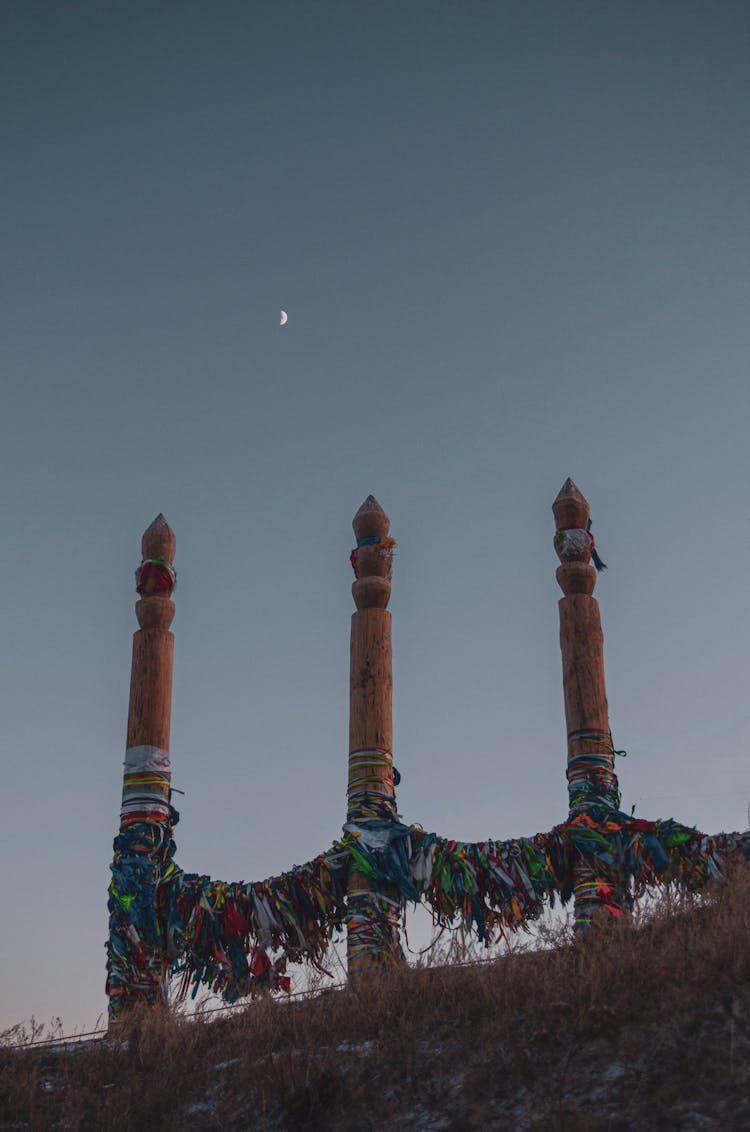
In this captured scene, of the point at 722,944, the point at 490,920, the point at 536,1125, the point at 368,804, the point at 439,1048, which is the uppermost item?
the point at 368,804

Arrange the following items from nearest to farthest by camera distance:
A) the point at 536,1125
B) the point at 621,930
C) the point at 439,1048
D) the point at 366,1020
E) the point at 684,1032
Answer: the point at 536,1125 < the point at 684,1032 < the point at 439,1048 < the point at 366,1020 < the point at 621,930

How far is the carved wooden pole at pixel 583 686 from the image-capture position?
10.2 meters

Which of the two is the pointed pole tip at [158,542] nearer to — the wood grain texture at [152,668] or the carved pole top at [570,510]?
the wood grain texture at [152,668]

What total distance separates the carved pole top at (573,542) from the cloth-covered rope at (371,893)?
223 cm

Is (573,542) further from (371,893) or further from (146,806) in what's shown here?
(146,806)

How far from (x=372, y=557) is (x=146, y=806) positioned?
10.3ft

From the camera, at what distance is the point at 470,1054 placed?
6.54m

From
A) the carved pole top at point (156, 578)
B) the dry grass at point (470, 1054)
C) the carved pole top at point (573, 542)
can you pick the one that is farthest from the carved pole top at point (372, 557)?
the dry grass at point (470, 1054)

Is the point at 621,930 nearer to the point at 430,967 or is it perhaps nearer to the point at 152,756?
the point at 430,967

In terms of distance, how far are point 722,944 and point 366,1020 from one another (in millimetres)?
2185

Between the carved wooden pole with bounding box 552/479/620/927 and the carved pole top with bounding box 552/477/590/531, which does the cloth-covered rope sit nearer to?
the carved wooden pole with bounding box 552/479/620/927

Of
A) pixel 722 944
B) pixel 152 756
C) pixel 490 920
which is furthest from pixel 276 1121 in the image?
pixel 152 756

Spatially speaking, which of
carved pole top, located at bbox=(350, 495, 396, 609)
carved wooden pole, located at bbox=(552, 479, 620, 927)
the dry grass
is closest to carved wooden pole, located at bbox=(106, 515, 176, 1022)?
carved pole top, located at bbox=(350, 495, 396, 609)

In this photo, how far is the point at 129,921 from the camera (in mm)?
10586
